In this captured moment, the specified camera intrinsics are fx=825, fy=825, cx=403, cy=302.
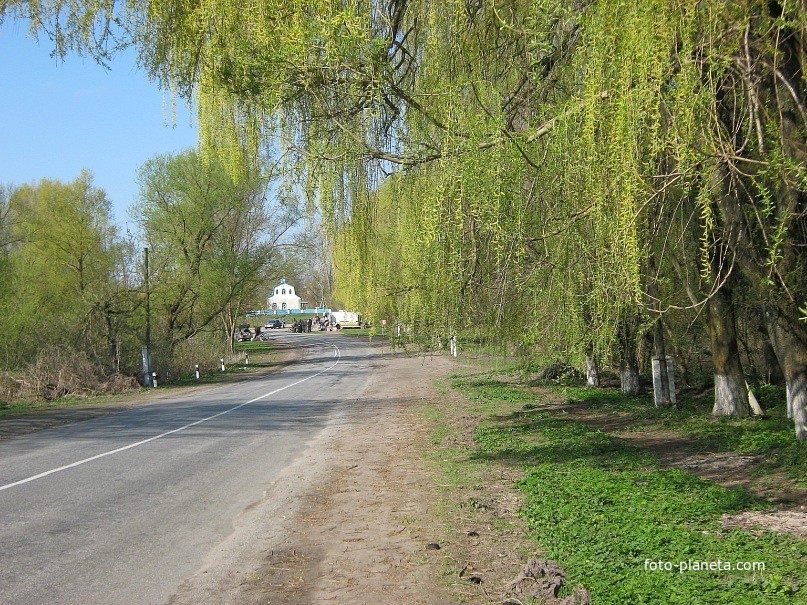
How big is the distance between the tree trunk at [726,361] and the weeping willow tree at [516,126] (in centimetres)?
417

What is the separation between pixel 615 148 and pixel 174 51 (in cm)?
477

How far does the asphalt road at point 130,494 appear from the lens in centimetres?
612

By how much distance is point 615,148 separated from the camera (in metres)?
6.00

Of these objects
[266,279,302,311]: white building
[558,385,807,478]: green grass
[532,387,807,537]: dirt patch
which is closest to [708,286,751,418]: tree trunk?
[558,385,807,478]: green grass

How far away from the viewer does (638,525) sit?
704cm

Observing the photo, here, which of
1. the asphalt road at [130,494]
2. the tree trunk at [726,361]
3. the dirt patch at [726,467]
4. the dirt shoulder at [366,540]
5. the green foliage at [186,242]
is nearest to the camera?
the dirt shoulder at [366,540]

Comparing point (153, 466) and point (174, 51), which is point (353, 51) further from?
point (153, 466)

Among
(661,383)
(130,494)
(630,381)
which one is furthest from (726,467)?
(630,381)

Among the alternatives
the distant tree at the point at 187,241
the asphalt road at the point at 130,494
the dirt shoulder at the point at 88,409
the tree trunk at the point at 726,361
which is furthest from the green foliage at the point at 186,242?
A: the tree trunk at the point at 726,361

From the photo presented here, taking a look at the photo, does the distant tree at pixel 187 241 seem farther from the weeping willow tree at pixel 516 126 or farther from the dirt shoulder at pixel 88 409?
the weeping willow tree at pixel 516 126

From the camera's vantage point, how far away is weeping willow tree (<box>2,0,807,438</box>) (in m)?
6.11

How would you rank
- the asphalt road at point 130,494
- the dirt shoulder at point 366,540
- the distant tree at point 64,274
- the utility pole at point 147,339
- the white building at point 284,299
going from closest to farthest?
the dirt shoulder at point 366,540
the asphalt road at point 130,494
the distant tree at point 64,274
the utility pole at point 147,339
the white building at point 284,299

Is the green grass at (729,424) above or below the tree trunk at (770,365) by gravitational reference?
below

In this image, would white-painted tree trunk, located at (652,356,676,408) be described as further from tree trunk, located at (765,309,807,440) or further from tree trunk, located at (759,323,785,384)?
tree trunk, located at (765,309,807,440)
